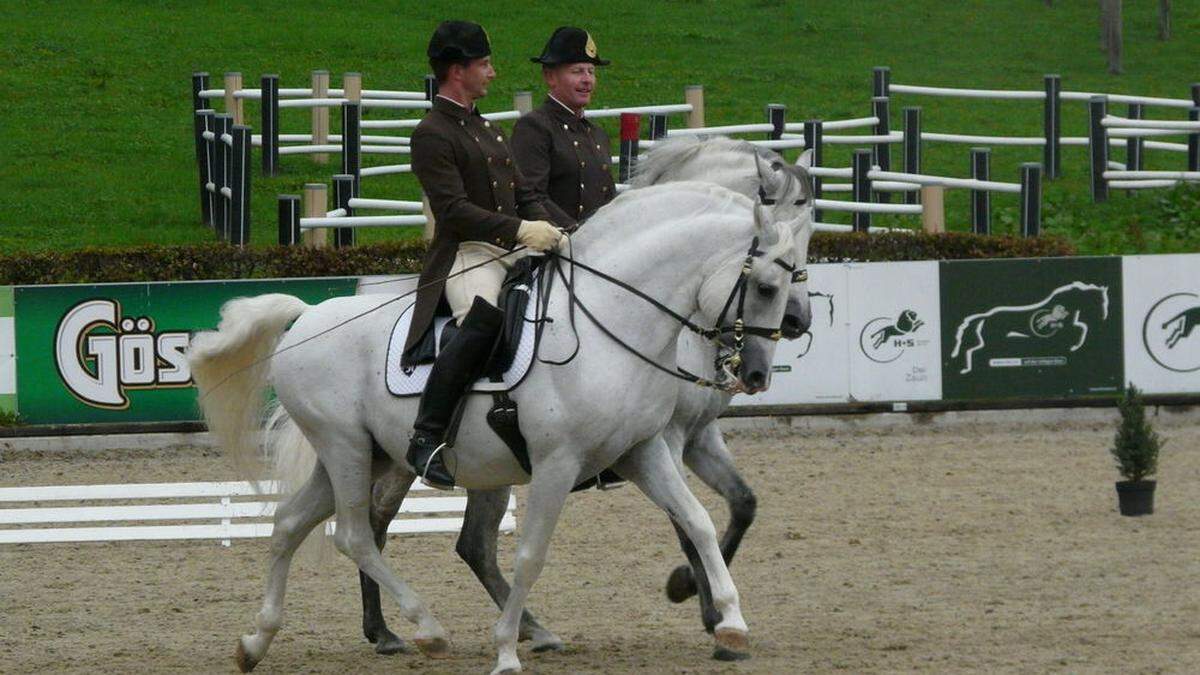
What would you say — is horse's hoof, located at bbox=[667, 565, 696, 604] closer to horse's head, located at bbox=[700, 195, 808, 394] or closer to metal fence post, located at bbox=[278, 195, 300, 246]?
horse's head, located at bbox=[700, 195, 808, 394]

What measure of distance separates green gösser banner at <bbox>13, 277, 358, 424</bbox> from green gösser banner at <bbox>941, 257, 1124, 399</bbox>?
14.5 feet

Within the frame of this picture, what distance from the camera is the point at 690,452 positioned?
26.0ft

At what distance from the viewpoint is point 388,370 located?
7176mm

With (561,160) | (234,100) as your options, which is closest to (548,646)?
(561,160)

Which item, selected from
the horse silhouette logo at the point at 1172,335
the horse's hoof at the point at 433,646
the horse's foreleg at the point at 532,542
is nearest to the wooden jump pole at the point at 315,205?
the horse silhouette logo at the point at 1172,335

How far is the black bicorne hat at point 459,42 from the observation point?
712 cm

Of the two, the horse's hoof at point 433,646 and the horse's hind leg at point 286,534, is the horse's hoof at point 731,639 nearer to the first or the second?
the horse's hoof at point 433,646

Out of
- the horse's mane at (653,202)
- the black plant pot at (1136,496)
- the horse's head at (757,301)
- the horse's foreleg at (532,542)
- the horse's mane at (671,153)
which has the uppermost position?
the horse's mane at (671,153)

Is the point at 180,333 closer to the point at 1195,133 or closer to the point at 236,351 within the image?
the point at 236,351

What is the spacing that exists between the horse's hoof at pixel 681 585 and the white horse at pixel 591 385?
0.80 metres

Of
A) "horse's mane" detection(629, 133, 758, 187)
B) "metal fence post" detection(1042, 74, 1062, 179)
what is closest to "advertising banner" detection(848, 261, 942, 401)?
"horse's mane" detection(629, 133, 758, 187)

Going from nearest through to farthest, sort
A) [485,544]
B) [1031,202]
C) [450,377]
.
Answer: [450,377]
[485,544]
[1031,202]

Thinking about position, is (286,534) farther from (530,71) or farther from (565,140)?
(530,71)

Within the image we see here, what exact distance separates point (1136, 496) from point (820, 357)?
3551 millimetres
